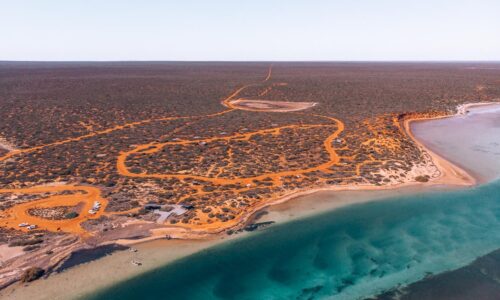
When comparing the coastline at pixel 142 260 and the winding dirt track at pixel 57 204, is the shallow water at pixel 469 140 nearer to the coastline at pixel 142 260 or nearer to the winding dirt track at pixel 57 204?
the coastline at pixel 142 260

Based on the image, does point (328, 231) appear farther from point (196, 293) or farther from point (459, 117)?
point (459, 117)

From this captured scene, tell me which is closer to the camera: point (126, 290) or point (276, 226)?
point (126, 290)

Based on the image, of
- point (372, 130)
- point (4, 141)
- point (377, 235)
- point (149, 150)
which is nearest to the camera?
point (377, 235)

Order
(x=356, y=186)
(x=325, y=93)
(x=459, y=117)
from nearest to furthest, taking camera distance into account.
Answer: (x=356, y=186)
(x=459, y=117)
(x=325, y=93)

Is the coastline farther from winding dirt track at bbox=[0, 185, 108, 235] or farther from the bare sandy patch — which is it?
the bare sandy patch

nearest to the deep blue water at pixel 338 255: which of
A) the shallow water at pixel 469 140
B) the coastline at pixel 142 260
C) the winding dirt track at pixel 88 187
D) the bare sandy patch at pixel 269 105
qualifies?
the coastline at pixel 142 260

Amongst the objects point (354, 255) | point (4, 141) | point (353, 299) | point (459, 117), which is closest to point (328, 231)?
point (354, 255)

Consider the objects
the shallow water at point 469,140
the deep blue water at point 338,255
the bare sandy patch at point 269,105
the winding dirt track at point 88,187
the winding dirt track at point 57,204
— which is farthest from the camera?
the bare sandy patch at point 269,105
